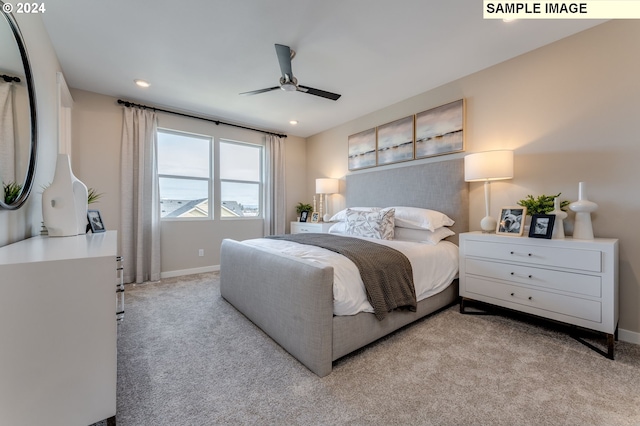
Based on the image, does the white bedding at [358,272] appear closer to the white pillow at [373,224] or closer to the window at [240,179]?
the white pillow at [373,224]

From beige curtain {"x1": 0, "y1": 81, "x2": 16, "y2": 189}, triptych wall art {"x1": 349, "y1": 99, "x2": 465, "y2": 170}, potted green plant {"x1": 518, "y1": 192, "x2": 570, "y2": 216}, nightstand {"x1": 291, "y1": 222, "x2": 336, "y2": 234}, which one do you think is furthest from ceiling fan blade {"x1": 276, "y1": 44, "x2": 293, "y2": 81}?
potted green plant {"x1": 518, "y1": 192, "x2": 570, "y2": 216}

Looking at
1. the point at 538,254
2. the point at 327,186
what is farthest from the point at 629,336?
the point at 327,186

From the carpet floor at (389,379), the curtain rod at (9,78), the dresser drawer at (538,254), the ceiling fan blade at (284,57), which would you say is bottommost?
the carpet floor at (389,379)

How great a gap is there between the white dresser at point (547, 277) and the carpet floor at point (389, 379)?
0.23 metres

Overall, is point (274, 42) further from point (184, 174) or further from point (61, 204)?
point (184, 174)

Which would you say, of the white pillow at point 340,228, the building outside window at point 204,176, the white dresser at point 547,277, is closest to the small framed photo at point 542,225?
the white dresser at point 547,277

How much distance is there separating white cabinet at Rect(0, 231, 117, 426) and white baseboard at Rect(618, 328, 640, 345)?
3402mm

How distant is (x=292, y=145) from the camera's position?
522cm

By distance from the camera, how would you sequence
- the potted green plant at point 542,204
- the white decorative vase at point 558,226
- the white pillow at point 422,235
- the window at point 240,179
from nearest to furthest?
1. the white decorative vase at point 558,226
2. the potted green plant at point 542,204
3. the white pillow at point 422,235
4. the window at point 240,179

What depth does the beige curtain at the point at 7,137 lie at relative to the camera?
50.9 inches

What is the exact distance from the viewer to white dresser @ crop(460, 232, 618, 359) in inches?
70.7

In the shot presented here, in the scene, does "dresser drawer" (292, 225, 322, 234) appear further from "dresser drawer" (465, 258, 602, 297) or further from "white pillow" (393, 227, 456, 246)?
"dresser drawer" (465, 258, 602, 297)

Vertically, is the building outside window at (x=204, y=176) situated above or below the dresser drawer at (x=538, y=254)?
above

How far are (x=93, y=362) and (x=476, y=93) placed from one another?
3.76 meters
